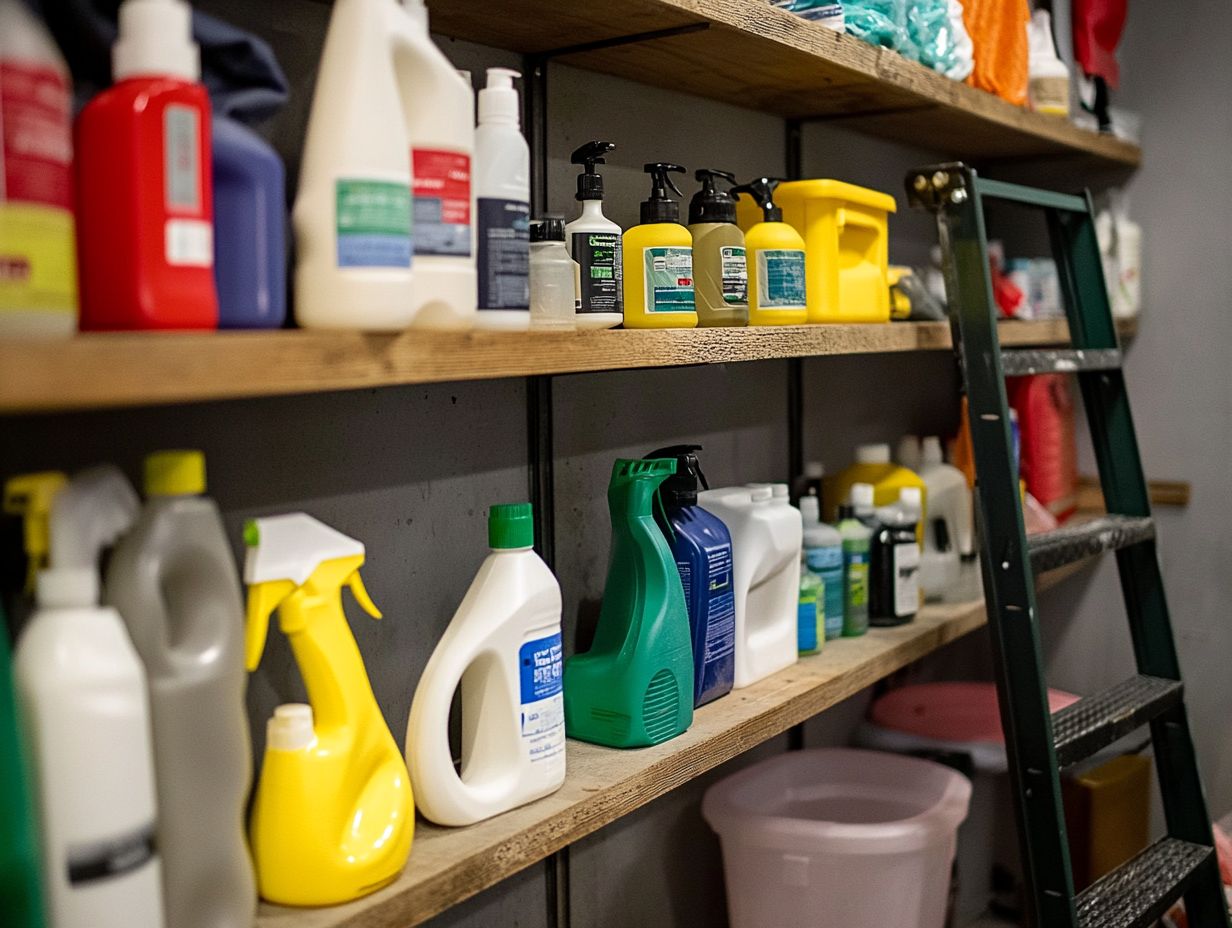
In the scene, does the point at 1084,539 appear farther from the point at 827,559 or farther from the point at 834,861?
the point at 834,861

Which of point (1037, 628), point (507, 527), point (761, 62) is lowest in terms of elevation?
point (1037, 628)

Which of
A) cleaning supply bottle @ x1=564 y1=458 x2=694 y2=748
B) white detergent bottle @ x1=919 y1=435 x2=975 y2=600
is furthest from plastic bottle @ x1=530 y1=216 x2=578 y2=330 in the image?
white detergent bottle @ x1=919 y1=435 x2=975 y2=600

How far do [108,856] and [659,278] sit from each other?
841mm

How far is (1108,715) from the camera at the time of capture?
1.81 meters

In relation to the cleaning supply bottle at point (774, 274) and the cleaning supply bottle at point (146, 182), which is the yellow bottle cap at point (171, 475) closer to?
the cleaning supply bottle at point (146, 182)

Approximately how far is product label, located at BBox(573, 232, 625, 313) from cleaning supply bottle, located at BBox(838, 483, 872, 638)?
721mm

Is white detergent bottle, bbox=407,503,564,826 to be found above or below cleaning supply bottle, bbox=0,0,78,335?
below

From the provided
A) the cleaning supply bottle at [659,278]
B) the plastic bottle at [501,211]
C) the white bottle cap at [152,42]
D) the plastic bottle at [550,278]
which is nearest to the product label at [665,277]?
the cleaning supply bottle at [659,278]

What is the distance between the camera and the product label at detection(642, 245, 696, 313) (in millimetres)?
1373

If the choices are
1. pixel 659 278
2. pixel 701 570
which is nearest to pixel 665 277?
pixel 659 278

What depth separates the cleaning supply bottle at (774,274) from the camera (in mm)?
1562

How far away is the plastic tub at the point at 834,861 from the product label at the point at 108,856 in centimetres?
107

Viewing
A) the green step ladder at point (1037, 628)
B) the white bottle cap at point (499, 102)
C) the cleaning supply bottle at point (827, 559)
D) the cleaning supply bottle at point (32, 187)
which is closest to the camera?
the cleaning supply bottle at point (32, 187)

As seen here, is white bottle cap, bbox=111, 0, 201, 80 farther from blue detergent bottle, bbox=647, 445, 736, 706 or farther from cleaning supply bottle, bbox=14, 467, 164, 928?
blue detergent bottle, bbox=647, 445, 736, 706
